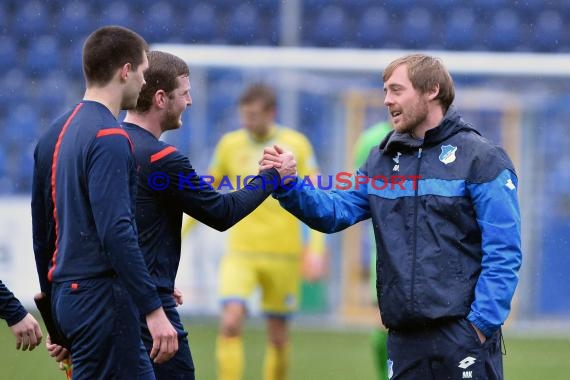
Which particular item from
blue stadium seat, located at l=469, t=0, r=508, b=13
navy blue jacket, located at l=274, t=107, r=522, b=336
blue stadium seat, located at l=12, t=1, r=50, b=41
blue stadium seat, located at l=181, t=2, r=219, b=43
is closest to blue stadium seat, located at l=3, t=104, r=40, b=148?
blue stadium seat, located at l=12, t=1, r=50, b=41

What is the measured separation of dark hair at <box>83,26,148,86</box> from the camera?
12.1 ft

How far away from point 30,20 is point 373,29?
4713 millimetres

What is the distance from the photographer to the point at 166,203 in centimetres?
407

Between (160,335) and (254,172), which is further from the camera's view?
(254,172)

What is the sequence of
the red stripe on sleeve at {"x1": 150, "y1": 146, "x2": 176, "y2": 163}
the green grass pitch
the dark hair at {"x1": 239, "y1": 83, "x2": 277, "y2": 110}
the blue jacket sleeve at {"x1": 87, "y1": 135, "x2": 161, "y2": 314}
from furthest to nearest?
the green grass pitch → the dark hair at {"x1": 239, "y1": 83, "x2": 277, "y2": 110} → the red stripe on sleeve at {"x1": 150, "y1": 146, "x2": 176, "y2": 163} → the blue jacket sleeve at {"x1": 87, "y1": 135, "x2": 161, "y2": 314}

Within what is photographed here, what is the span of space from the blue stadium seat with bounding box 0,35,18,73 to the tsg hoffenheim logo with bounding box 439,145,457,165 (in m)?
11.2

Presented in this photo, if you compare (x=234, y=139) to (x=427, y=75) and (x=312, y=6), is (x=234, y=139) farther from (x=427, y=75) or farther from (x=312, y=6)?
(x=312, y=6)

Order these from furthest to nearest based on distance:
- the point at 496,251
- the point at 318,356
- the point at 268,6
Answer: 1. the point at 268,6
2. the point at 318,356
3. the point at 496,251

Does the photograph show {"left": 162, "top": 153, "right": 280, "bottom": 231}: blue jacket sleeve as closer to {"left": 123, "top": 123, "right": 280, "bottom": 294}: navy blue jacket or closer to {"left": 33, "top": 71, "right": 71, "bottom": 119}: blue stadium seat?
{"left": 123, "top": 123, "right": 280, "bottom": 294}: navy blue jacket

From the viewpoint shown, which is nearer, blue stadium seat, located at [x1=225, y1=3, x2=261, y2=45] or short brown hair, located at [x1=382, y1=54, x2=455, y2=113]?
short brown hair, located at [x1=382, y1=54, x2=455, y2=113]

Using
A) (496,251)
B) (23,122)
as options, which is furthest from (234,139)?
(23,122)

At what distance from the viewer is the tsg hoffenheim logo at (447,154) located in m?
4.09

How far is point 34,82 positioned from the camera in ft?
46.5

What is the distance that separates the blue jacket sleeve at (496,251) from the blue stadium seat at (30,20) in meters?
11.6
